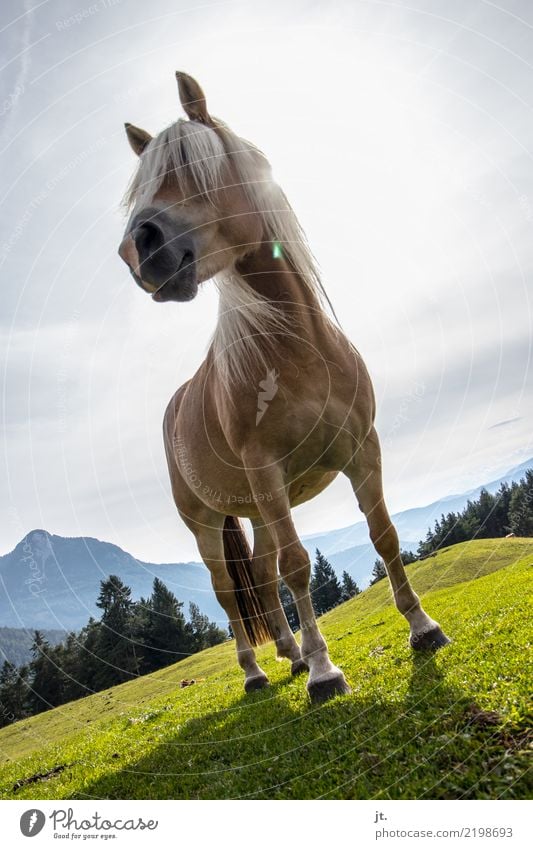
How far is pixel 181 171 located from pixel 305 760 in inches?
225

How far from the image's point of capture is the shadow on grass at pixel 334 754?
3.44m

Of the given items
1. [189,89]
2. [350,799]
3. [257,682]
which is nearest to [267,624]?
[257,682]

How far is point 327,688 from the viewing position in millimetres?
5609

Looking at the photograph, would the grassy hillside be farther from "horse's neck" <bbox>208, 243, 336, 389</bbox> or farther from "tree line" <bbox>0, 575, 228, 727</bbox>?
"tree line" <bbox>0, 575, 228, 727</bbox>

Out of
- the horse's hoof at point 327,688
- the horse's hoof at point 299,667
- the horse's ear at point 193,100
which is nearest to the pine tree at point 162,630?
the horse's hoof at point 299,667

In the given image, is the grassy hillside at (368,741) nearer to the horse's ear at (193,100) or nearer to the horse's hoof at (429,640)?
the horse's hoof at (429,640)

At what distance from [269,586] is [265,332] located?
5352 mm

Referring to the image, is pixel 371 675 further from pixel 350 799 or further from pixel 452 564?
pixel 452 564

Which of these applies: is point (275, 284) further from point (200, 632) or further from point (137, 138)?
point (200, 632)

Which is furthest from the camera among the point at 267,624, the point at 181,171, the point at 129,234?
the point at 267,624

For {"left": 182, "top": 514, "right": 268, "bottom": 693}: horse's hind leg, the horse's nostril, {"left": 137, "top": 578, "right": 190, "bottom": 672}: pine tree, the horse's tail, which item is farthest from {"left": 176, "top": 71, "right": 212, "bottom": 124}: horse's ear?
{"left": 137, "top": 578, "right": 190, "bottom": 672}: pine tree

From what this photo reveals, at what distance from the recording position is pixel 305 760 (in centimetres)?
421

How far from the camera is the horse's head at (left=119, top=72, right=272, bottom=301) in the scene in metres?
5.29
